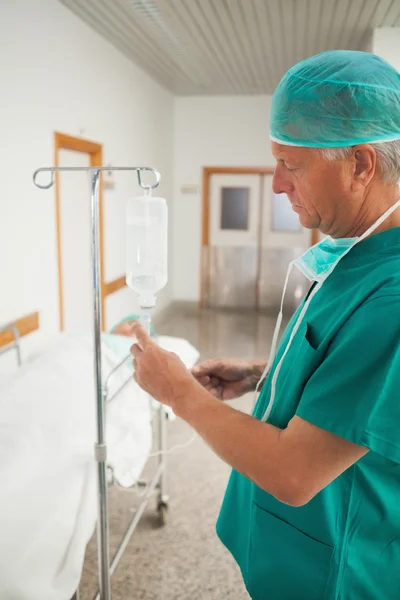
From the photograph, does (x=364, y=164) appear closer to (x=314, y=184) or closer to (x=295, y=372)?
(x=314, y=184)

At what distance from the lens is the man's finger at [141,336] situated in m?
1.02

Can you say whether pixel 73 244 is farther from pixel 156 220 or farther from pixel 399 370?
pixel 399 370

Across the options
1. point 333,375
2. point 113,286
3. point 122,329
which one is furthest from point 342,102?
point 113,286

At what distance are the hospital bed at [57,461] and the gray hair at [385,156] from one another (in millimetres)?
936

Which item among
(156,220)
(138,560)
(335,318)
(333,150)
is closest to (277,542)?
(335,318)

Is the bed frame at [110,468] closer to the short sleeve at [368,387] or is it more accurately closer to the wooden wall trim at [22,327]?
the wooden wall trim at [22,327]

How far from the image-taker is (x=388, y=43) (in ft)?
12.8

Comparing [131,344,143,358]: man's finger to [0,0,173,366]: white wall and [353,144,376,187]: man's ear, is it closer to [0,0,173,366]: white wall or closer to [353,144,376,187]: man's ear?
[353,144,376,187]: man's ear

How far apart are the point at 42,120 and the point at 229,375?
2455mm

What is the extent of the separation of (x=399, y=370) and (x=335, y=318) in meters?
0.16

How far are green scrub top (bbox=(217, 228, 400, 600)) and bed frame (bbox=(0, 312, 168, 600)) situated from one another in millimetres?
A: 712

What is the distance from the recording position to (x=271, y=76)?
5469mm

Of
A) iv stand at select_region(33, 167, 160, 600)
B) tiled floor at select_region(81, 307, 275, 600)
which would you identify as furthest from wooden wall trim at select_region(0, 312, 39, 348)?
iv stand at select_region(33, 167, 160, 600)

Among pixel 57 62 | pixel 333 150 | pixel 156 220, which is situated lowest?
pixel 156 220
